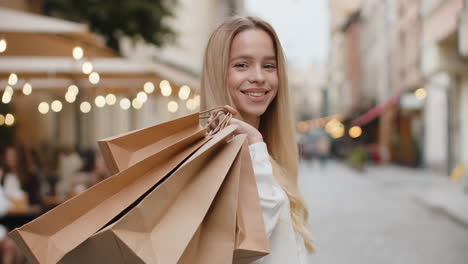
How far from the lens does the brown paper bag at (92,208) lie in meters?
1.30

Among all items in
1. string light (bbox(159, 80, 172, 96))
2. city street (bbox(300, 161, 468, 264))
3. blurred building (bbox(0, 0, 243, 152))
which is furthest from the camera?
string light (bbox(159, 80, 172, 96))

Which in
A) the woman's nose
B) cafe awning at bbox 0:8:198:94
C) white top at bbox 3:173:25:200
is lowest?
white top at bbox 3:173:25:200

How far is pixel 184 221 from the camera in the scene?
4.44 feet

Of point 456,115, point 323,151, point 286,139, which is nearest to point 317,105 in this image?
point 323,151

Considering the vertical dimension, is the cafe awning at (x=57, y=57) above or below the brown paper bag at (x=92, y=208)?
above

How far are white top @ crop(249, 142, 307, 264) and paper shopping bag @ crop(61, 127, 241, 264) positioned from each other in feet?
0.42

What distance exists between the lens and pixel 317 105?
14212cm

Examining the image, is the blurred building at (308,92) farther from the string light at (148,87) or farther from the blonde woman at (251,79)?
the blonde woman at (251,79)

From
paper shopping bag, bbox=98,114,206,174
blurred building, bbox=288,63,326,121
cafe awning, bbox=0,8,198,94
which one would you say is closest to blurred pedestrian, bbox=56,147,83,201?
cafe awning, bbox=0,8,198,94

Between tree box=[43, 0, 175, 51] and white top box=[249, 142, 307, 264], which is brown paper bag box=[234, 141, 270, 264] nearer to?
white top box=[249, 142, 307, 264]

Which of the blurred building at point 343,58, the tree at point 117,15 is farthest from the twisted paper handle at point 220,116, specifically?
the blurred building at point 343,58

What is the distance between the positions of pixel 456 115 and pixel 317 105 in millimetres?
120606

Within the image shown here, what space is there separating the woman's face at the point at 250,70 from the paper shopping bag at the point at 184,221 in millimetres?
340

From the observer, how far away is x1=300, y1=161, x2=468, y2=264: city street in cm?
799
